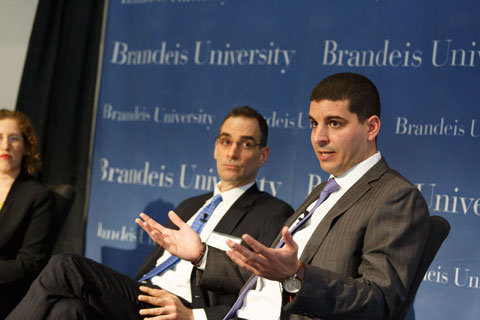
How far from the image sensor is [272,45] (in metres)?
3.94

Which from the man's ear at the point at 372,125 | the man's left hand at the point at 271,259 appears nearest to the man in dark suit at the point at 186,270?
the man's left hand at the point at 271,259

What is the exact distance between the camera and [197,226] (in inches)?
120

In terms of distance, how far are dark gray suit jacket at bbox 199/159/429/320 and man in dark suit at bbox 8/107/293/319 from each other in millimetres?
748

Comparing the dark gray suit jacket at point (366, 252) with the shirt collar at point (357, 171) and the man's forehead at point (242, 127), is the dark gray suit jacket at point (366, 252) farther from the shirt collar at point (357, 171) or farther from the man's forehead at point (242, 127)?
the man's forehead at point (242, 127)

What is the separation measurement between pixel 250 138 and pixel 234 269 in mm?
975

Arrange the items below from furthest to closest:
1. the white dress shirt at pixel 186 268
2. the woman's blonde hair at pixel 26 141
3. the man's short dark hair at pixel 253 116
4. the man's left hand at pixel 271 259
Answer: the woman's blonde hair at pixel 26 141
the man's short dark hair at pixel 253 116
the white dress shirt at pixel 186 268
the man's left hand at pixel 271 259

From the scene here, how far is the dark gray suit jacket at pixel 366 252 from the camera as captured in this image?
1.68 m

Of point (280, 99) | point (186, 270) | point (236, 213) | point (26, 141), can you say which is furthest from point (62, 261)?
point (280, 99)

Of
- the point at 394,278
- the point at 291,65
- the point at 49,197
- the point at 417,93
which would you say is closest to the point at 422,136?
the point at 417,93

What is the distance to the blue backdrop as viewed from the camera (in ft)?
10.7

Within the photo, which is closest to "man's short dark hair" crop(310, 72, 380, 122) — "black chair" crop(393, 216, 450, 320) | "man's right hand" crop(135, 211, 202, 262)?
"black chair" crop(393, 216, 450, 320)

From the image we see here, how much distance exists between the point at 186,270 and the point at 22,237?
116 cm

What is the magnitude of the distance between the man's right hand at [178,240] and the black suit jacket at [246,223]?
1.15ft

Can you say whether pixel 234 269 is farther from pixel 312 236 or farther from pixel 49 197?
pixel 49 197
